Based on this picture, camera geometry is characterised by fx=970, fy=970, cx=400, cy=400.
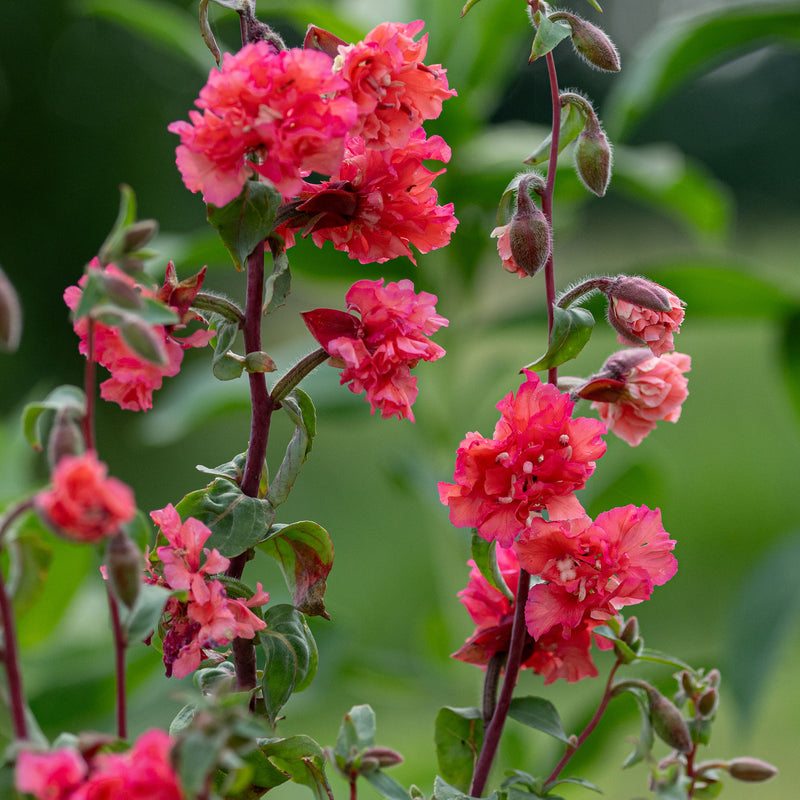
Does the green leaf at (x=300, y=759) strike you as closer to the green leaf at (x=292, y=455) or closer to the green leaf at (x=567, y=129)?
the green leaf at (x=292, y=455)

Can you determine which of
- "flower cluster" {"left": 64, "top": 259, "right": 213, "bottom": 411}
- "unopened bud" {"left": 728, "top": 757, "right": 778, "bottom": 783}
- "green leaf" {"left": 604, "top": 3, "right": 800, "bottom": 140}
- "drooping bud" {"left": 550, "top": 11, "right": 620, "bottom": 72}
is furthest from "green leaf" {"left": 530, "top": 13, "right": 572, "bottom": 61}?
"green leaf" {"left": 604, "top": 3, "right": 800, "bottom": 140}

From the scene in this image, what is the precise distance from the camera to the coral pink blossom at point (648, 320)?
30 cm

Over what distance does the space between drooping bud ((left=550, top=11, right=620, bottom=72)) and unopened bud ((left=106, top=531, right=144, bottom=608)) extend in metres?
0.21

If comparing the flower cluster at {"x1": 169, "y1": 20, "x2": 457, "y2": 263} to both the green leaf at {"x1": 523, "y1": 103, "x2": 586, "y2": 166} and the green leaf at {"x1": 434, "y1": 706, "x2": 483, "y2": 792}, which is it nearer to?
the green leaf at {"x1": 523, "y1": 103, "x2": 586, "y2": 166}

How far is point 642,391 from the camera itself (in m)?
0.32

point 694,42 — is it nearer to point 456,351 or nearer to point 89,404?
point 456,351

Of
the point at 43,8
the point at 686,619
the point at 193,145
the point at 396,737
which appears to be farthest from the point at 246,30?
the point at 43,8

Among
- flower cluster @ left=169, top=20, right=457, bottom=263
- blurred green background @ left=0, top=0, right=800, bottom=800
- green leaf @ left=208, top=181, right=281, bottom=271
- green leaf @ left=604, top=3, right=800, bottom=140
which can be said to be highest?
green leaf @ left=604, top=3, right=800, bottom=140

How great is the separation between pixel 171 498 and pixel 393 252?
2013 mm

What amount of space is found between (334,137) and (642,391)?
132 millimetres

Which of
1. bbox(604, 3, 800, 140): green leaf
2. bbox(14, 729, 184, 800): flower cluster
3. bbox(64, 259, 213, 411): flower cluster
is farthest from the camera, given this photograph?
bbox(604, 3, 800, 140): green leaf

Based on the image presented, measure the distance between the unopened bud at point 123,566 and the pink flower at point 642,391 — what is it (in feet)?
0.53

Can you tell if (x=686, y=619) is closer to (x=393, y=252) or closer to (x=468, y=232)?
(x=468, y=232)

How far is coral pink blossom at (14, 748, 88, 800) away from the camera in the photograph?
0.19 meters
